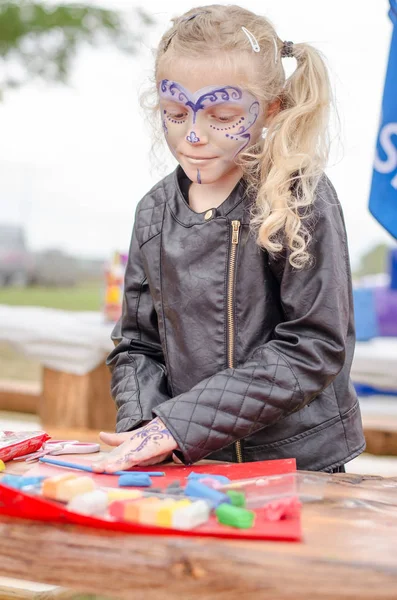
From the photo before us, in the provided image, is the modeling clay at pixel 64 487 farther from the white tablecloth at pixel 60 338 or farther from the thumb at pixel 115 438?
the white tablecloth at pixel 60 338

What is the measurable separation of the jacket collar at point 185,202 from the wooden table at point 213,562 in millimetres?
571

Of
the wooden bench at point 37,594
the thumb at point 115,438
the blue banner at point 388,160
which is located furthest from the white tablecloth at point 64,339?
the thumb at point 115,438

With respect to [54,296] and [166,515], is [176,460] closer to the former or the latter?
[166,515]

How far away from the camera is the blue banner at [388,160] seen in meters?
2.00

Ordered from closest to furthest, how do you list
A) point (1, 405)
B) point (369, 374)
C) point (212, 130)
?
point (212, 130)
point (369, 374)
point (1, 405)

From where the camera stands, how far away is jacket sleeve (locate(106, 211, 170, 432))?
4.69 ft

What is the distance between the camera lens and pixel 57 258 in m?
9.85

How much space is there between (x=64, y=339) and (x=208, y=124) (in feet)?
6.93

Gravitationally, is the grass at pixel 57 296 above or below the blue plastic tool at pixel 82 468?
below

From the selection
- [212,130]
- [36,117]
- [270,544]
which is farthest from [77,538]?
[36,117]

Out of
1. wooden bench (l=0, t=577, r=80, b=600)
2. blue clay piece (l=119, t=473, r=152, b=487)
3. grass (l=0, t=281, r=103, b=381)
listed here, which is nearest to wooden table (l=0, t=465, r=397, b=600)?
blue clay piece (l=119, t=473, r=152, b=487)

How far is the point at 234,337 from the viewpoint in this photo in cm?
135

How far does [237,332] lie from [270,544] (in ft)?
1.71

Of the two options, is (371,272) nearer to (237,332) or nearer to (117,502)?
(237,332)
